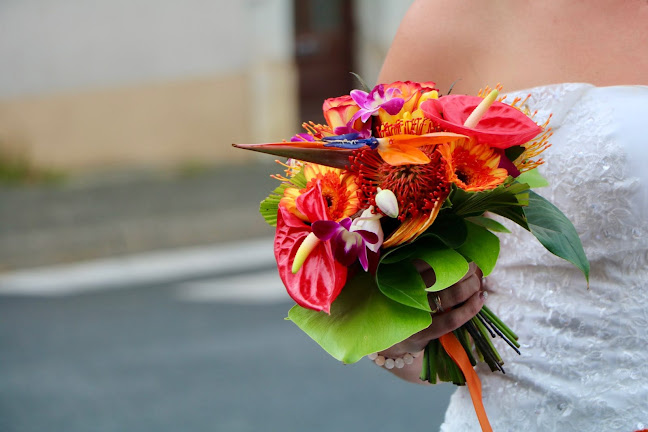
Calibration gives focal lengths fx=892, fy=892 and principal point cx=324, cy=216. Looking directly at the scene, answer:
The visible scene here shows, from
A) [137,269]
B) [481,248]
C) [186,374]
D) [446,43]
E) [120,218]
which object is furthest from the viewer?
[120,218]

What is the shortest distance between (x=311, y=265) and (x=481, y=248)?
28 cm

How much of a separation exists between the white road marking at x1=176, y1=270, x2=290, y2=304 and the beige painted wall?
4745 mm

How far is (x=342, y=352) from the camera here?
137 cm

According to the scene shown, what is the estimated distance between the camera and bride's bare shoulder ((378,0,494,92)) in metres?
1.86

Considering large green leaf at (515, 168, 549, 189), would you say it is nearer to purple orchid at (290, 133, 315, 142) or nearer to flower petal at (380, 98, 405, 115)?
flower petal at (380, 98, 405, 115)

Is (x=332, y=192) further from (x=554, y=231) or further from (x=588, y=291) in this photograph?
(x=588, y=291)

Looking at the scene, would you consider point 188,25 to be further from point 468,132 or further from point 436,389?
point 468,132

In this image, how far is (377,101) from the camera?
1454 mm

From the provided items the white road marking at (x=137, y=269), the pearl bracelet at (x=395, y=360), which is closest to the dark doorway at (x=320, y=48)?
the white road marking at (x=137, y=269)

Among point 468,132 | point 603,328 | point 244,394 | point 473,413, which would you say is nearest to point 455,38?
point 468,132

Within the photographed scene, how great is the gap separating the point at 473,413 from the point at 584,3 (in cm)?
88

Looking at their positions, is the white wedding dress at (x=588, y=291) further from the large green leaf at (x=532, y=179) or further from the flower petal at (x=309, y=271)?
the flower petal at (x=309, y=271)

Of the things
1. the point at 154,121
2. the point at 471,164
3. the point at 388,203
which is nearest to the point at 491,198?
the point at 471,164

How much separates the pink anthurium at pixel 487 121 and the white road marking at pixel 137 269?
620 centimetres
